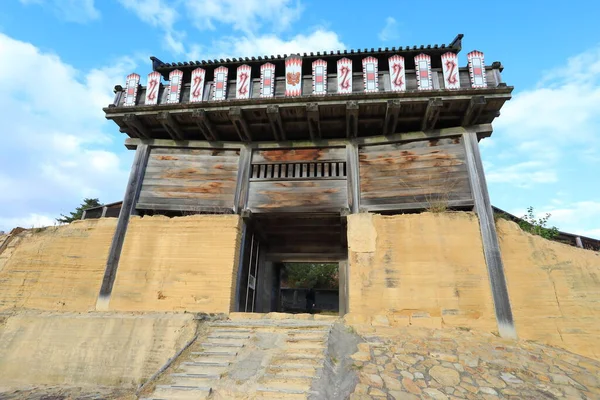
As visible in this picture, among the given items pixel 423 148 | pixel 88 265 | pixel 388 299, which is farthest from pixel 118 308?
pixel 423 148

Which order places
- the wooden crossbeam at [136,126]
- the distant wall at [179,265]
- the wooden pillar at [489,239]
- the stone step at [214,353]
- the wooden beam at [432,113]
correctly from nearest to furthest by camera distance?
the stone step at [214,353] → the wooden pillar at [489,239] → the distant wall at [179,265] → the wooden beam at [432,113] → the wooden crossbeam at [136,126]

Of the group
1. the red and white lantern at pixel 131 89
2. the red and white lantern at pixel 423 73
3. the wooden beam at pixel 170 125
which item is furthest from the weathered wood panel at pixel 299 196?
the red and white lantern at pixel 131 89

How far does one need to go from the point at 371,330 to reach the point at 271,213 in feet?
11.6

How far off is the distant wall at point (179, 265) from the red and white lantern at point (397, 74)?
4791mm

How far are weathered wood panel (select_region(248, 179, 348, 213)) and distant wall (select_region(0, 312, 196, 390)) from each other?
3121 millimetres

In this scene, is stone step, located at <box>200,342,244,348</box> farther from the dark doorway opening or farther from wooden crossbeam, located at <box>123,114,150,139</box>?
wooden crossbeam, located at <box>123,114,150,139</box>

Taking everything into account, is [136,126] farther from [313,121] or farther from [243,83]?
[313,121]

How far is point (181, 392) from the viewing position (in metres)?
4.03

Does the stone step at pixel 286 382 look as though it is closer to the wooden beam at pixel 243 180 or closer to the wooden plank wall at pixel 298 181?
the wooden plank wall at pixel 298 181

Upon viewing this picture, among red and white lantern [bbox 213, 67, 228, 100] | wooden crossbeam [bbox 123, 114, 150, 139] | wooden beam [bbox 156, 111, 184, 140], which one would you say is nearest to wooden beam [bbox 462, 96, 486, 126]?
red and white lantern [bbox 213, 67, 228, 100]

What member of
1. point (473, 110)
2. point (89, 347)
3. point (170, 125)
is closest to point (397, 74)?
point (473, 110)

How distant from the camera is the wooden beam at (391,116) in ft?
24.4

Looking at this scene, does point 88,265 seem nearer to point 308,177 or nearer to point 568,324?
point 308,177

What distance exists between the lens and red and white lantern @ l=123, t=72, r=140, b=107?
8.53m
